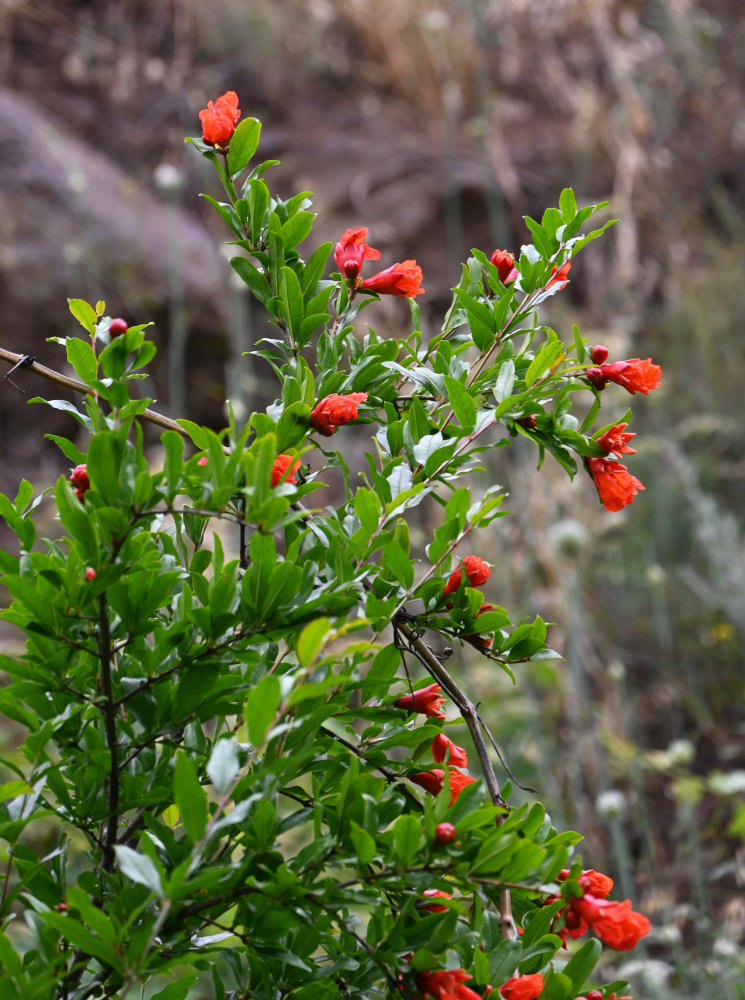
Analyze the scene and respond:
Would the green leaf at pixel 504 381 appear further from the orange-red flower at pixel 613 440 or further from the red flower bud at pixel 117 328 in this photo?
the red flower bud at pixel 117 328

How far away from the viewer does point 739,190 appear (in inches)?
167

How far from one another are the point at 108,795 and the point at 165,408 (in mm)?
2609

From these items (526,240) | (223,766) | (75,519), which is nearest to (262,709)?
(223,766)

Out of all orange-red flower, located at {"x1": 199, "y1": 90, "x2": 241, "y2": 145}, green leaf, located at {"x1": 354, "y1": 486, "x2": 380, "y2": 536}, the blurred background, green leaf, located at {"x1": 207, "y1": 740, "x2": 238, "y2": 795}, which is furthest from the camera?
the blurred background

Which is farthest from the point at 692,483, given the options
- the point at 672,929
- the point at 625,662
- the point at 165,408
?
the point at 165,408

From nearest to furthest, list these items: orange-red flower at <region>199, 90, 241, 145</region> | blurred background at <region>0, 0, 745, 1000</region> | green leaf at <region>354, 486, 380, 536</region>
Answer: green leaf at <region>354, 486, 380, 536</region>, orange-red flower at <region>199, 90, 241, 145</region>, blurred background at <region>0, 0, 745, 1000</region>

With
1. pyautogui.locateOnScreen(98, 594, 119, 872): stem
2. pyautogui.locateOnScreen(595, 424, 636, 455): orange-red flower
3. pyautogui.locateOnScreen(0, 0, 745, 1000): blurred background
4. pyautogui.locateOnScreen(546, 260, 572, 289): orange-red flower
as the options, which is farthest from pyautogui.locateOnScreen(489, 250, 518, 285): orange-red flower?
pyautogui.locateOnScreen(0, 0, 745, 1000): blurred background

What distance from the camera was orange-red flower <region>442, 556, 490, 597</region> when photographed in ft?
1.89

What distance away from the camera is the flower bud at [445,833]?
46 cm

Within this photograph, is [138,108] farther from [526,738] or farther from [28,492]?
[28,492]

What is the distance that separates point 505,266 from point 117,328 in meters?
0.31

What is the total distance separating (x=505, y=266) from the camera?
2.24ft

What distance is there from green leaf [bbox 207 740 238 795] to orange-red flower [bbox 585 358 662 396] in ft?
1.11

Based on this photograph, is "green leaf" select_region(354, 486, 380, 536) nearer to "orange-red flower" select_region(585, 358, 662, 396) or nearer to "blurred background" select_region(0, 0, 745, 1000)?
"orange-red flower" select_region(585, 358, 662, 396)
